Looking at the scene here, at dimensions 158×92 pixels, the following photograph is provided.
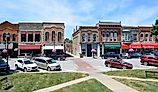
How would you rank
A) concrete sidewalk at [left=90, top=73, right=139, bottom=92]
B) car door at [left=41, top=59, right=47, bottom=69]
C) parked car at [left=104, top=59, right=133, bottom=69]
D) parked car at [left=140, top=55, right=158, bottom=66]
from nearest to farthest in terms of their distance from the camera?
concrete sidewalk at [left=90, top=73, right=139, bottom=92], car door at [left=41, top=59, right=47, bottom=69], parked car at [left=104, top=59, right=133, bottom=69], parked car at [left=140, top=55, right=158, bottom=66]

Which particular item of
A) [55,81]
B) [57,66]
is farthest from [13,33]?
[55,81]

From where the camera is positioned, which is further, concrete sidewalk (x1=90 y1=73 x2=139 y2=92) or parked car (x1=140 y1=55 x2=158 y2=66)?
parked car (x1=140 y1=55 x2=158 y2=66)

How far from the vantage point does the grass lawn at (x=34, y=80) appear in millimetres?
24047

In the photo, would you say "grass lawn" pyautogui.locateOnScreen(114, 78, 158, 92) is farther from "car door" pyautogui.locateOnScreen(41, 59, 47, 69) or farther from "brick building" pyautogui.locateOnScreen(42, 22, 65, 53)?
"brick building" pyautogui.locateOnScreen(42, 22, 65, 53)

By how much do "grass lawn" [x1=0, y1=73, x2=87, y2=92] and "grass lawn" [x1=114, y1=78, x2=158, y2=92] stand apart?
17.7ft

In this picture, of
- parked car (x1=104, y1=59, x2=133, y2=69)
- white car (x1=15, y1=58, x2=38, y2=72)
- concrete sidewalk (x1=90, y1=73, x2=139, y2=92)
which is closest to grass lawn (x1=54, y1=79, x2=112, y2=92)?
concrete sidewalk (x1=90, y1=73, x2=139, y2=92)

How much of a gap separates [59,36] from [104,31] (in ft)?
35.8

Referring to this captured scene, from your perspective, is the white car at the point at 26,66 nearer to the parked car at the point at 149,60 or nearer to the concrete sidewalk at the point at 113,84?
the concrete sidewalk at the point at 113,84

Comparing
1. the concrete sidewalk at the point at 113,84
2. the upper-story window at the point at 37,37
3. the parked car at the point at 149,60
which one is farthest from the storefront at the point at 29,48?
the concrete sidewalk at the point at 113,84

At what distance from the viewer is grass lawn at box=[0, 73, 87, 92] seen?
2405cm

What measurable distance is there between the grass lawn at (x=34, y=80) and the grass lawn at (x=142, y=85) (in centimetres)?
541

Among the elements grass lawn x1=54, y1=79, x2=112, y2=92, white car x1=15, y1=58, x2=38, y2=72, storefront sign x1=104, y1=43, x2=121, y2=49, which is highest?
storefront sign x1=104, y1=43, x2=121, y2=49

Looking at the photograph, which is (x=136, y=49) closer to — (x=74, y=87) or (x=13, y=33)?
(x=13, y=33)

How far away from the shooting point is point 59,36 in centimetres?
6000
